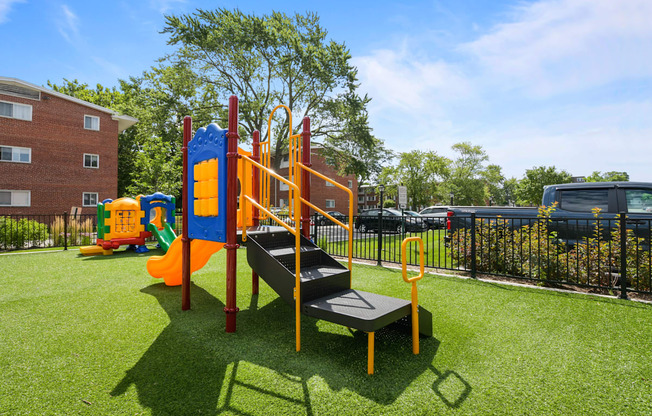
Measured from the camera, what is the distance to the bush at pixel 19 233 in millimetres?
10323

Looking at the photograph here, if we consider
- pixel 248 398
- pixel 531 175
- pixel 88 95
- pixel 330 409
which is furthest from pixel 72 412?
pixel 531 175

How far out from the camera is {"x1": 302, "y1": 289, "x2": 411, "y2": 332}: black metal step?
2.89 m

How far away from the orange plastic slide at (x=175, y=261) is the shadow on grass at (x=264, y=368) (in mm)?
1348

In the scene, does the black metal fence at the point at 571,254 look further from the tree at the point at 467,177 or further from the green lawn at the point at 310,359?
the tree at the point at 467,177

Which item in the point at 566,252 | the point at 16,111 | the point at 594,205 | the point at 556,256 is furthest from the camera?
the point at 16,111

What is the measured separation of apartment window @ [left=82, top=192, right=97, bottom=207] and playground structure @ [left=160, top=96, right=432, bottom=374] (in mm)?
22320

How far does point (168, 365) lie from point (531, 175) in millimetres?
60100

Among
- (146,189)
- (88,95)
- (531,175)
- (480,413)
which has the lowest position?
(480,413)

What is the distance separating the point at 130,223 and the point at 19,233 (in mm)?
3941

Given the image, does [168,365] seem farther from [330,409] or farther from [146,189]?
[146,189]

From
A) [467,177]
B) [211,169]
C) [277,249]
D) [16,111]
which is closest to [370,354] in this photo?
[277,249]

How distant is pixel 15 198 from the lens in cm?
1981

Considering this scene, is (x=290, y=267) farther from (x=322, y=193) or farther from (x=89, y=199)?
(x=322, y=193)

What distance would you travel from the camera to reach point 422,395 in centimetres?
248
